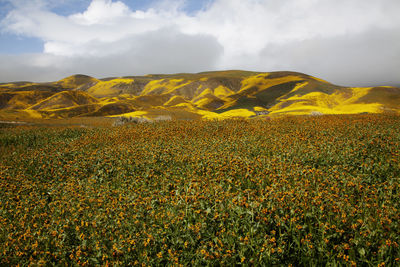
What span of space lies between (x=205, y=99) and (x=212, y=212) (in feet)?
245

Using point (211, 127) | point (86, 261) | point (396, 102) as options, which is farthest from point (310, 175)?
point (396, 102)

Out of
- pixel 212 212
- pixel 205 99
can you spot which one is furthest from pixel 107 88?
pixel 212 212

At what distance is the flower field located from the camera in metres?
2.83

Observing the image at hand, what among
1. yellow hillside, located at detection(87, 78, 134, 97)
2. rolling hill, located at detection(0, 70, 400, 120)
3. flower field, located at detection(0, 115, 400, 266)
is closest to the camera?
flower field, located at detection(0, 115, 400, 266)

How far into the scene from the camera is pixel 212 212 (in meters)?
3.55

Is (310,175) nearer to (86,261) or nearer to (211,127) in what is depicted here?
(86,261)

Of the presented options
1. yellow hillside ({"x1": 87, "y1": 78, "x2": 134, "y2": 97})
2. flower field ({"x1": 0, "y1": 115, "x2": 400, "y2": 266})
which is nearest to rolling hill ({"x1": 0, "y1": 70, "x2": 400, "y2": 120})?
yellow hillside ({"x1": 87, "y1": 78, "x2": 134, "y2": 97})

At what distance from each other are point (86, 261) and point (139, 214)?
919 millimetres

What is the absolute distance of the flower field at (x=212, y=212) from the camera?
283 centimetres

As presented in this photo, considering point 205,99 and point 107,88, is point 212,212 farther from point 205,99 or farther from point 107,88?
point 107,88

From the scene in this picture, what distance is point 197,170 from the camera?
5.60 metres

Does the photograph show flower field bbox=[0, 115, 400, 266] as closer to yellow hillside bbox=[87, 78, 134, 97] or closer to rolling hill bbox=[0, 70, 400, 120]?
rolling hill bbox=[0, 70, 400, 120]

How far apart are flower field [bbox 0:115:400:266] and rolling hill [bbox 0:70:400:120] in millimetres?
13414

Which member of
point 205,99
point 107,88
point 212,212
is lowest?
point 212,212
